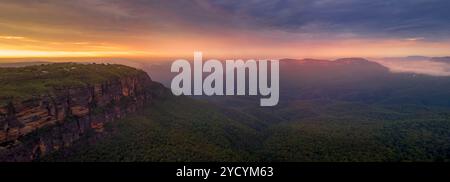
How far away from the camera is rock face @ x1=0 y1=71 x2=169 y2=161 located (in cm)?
6462

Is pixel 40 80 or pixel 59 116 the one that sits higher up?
pixel 40 80

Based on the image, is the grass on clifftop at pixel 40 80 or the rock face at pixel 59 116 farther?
the grass on clifftop at pixel 40 80

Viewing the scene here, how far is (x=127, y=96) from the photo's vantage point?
11431 centimetres

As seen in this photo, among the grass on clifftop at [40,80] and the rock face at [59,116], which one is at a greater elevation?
the grass on clifftop at [40,80]

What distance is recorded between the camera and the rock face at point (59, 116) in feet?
212

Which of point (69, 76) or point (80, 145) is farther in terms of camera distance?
point (69, 76)

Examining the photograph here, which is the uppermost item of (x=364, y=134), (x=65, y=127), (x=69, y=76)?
(x=69, y=76)

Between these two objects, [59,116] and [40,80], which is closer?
[59,116]

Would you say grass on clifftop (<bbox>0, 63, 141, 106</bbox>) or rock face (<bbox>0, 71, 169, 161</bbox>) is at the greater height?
grass on clifftop (<bbox>0, 63, 141, 106</bbox>)

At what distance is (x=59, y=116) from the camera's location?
261 ft

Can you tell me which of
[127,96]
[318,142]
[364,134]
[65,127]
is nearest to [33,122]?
[65,127]

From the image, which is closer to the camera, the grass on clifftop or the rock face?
the rock face
